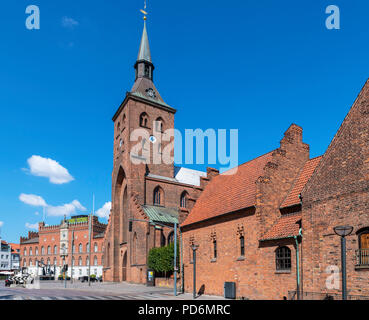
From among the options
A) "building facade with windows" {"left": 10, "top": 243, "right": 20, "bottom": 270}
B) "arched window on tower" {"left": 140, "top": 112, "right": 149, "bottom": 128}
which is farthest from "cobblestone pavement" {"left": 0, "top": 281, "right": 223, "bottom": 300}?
"building facade with windows" {"left": 10, "top": 243, "right": 20, "bottom": 270}

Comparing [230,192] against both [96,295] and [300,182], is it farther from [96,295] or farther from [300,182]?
[96,295]

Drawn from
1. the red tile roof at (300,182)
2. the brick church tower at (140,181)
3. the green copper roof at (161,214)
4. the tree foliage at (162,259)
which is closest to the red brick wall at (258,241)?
the red tile roof at (300,182)

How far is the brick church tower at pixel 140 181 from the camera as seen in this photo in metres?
46.7

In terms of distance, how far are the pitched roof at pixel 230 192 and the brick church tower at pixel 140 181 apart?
14.5 metres

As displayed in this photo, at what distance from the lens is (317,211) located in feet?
56.5

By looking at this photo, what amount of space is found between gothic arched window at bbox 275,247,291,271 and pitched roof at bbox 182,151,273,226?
342 centimetres

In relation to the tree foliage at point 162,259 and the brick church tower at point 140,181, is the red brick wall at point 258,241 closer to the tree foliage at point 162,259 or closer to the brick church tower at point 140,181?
the tree foliage at point 162,259

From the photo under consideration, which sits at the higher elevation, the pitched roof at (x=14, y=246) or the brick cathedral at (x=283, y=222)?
the brick cathedral at (x=283, y=222)

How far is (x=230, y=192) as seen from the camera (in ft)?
90.9

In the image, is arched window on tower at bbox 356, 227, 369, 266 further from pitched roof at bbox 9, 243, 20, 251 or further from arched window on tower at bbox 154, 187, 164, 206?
pitched roof at bbox 9, 243, 20, 251

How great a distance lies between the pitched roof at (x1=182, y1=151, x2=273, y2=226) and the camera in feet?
81.6
